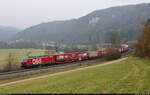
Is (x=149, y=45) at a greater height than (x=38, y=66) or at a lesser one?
greater

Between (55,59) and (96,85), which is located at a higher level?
(55,59)

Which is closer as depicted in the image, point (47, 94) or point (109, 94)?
point (109, 94)

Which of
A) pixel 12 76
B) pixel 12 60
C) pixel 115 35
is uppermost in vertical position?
pixel 115 35

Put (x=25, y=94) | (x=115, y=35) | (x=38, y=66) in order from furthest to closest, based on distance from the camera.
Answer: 1. (x=115, y=35)
2. (x=38, y=66)
3. (x=25, y=94)

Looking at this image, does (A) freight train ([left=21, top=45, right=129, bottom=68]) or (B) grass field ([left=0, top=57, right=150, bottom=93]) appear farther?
(A) freight train ([left=21, top=45, right=129, bottom=68])

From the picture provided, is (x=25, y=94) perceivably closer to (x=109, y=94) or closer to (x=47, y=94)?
(x=47, y=94)

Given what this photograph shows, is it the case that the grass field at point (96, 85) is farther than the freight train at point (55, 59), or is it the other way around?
the freight train at point (55, 59)

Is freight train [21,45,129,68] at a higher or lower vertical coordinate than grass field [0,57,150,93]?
higher

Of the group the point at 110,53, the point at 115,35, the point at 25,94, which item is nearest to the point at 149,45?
the point at 110,53

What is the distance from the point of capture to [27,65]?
1631 inches

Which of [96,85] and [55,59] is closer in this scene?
[96,85]

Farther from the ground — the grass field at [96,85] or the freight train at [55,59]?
the freight train at [55,59]

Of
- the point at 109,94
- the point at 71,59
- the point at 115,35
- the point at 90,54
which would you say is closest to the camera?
the point at 109,94

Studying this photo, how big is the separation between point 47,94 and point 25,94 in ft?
7.07
